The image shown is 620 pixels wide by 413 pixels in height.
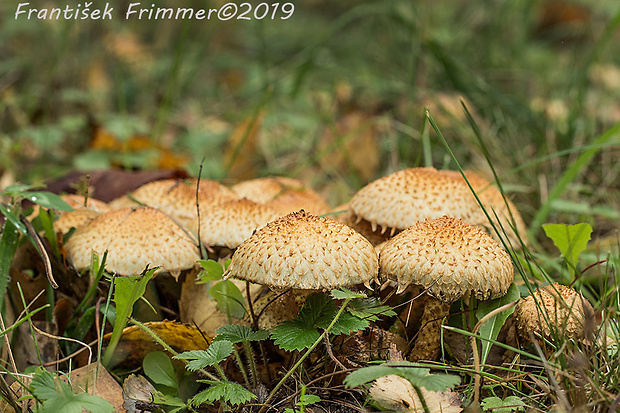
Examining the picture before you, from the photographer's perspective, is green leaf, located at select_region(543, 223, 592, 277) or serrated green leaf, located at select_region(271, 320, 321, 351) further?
green leaf, located at select_region(543, 223, 592, 277)

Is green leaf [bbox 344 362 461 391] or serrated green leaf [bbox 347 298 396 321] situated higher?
serrated green leaf [bbox 347 298 396 321]

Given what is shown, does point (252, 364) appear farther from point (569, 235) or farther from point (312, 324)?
point (569, 235)

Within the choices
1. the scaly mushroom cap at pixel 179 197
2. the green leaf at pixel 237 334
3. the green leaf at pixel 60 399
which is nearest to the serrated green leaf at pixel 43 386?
the green leaf at pixel 60 399

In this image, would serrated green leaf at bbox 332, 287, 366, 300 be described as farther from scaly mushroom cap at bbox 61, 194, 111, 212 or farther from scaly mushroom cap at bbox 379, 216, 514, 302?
scaly mushroom cap at bbox 61, 194, 111, 212

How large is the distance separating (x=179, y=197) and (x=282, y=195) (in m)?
0.44

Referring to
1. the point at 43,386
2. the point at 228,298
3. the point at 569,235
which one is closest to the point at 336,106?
the point at 569,235

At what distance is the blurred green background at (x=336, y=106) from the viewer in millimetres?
3238

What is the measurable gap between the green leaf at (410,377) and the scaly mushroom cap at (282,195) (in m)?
0.99

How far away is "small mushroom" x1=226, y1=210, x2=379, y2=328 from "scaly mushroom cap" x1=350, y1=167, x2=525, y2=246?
0.32 m

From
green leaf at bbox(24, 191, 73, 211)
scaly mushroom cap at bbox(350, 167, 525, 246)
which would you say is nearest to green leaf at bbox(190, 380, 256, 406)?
scaly mushroom cap at bbox(350, 167, 525, 246)

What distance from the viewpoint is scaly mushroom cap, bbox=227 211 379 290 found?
4.62ft

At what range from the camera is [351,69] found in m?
5.91

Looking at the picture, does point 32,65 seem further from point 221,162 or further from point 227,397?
point 227,397

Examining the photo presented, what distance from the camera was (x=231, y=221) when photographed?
1898 millimetres
